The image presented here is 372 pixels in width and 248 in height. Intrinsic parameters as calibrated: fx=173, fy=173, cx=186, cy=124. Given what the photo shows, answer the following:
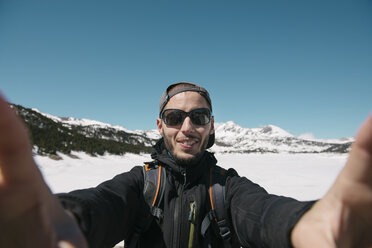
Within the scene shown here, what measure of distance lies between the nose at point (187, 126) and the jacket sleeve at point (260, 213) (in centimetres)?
78

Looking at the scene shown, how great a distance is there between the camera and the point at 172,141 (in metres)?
2.36

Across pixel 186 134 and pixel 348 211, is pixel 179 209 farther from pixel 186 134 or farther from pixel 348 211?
pixel 348 211

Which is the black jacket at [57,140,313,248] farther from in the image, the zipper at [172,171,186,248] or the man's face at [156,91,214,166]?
the man's face at [156,91,214,166]

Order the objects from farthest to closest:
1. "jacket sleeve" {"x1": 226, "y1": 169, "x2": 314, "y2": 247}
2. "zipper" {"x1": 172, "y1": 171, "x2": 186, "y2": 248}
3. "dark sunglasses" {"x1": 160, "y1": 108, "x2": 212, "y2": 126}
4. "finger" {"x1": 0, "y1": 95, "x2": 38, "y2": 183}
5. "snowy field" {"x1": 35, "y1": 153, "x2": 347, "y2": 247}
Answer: "snowy field" {"x1": 35, "y1": 153, "x2": 347, "y2": 247} < "dark sunglasses" {"x1": 160, "y1": 108, "x2": 212, "y2": 126} < "zipper" {"x1": 172, "y1": 171, "x2": 186, "y2": 248} < "jacket sleeve" {"x1": 226, "y1": 169, "x2": 314, "y2": 247} < "finger" {"x1": 0, "y1": 95, "x2": 38, "y2": 183}

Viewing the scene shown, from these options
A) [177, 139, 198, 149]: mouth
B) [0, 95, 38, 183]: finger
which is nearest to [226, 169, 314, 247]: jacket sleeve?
[177, 139, 198, 149]: mouth

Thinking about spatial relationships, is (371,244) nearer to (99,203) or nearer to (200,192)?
(200,192)

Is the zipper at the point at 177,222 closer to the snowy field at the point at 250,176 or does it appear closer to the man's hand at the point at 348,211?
the man's hand at the point at 348,211

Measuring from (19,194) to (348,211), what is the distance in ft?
4.25

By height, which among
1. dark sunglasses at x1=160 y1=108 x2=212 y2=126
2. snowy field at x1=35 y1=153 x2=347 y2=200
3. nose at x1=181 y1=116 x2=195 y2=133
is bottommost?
snowy field at x1=35 y1=153 x2=347 y2=200

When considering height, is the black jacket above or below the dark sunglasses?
below

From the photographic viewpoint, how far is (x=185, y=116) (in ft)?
7.88

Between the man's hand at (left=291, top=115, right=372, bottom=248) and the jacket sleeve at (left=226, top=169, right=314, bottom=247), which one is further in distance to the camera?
the jacket sleeve at (left=226, top=169, right=314, bottom=247)

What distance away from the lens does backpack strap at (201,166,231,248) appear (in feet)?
5.92

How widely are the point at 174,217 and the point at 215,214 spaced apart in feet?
1.47
